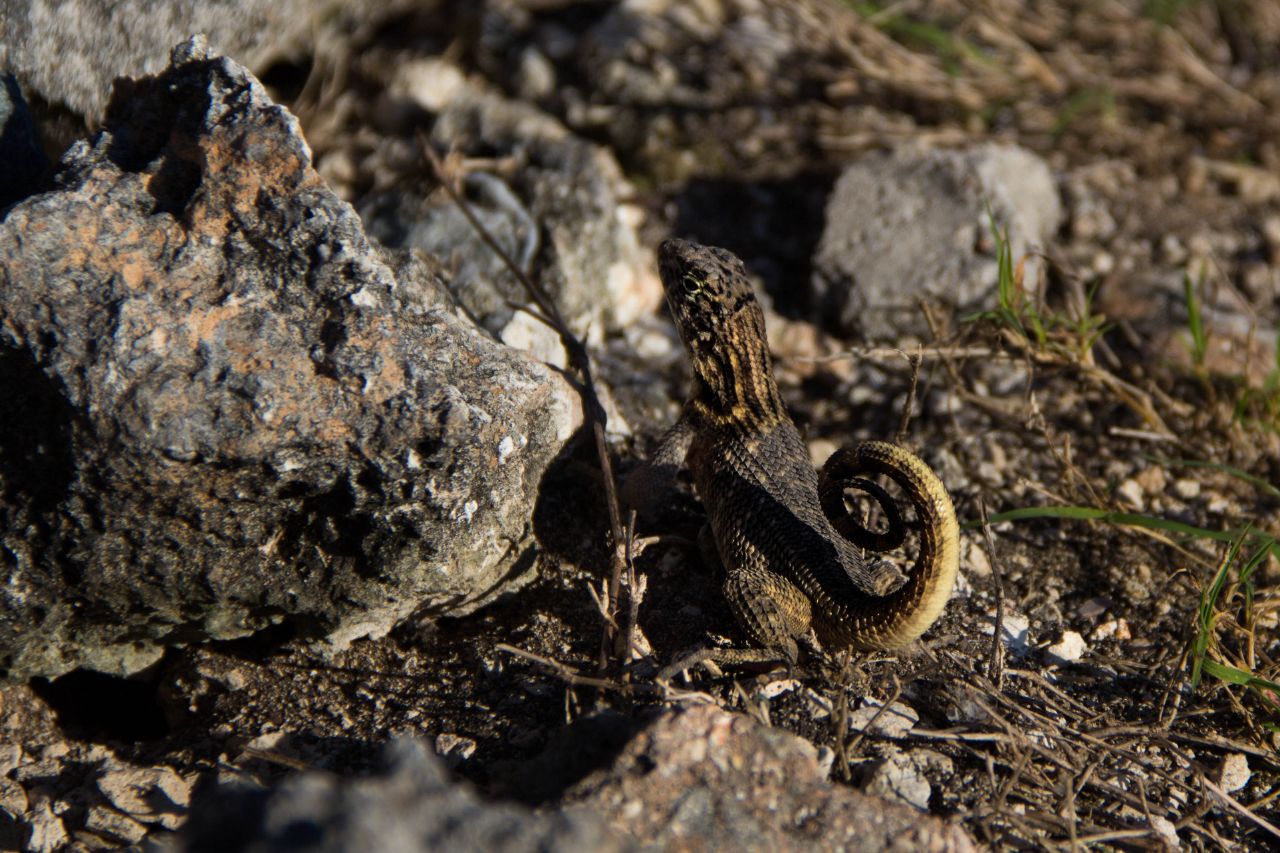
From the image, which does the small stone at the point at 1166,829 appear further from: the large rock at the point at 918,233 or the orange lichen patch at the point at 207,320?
the orange lichen patch at the point at 207,320

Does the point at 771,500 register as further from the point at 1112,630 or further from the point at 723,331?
the point at 1112,630

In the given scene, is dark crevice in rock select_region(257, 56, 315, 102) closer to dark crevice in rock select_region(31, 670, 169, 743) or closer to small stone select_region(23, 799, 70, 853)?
dark crevice in rock select_region(31, 670, 169, 743)

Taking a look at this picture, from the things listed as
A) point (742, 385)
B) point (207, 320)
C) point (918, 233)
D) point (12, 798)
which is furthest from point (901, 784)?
point (918, 233)

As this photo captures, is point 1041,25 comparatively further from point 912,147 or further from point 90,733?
point 90,733

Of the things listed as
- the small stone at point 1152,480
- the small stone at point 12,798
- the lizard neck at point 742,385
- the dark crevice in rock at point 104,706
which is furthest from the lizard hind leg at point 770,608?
the small stone at point 12,798


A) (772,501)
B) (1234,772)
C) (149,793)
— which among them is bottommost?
(149,793)

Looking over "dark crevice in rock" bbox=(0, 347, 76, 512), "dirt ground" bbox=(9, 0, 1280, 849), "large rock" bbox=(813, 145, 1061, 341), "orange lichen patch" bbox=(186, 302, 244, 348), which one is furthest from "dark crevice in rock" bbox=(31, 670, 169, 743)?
"large rock" bbox=(813, 145, 1061, 341)

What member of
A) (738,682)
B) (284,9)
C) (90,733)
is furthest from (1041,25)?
(90,733)
